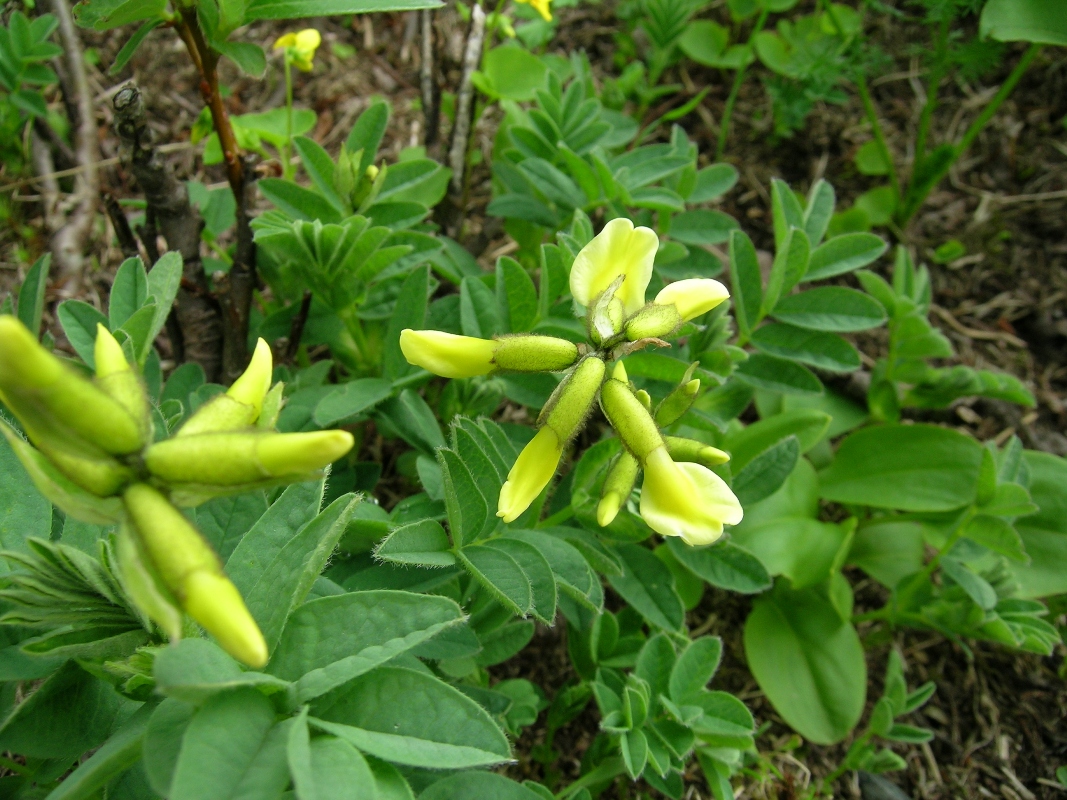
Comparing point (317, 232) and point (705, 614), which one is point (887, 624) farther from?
point (317, 232)

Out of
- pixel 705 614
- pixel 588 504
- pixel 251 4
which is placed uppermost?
pixel 251 4

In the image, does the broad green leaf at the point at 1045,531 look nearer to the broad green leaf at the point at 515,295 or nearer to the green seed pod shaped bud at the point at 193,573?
the broad green leaf at the point at 515,295

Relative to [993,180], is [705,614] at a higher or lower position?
lower

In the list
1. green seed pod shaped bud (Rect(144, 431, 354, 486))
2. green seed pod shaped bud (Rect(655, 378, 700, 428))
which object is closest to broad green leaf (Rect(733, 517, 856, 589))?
green seed pod shaped bud (Rect(655, 378, 700, 428))

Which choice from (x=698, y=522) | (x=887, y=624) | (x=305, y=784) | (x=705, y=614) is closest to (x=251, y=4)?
(x=698, y=522)

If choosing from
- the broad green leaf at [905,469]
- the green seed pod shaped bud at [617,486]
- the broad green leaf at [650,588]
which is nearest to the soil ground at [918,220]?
the broad green leaf at [905,469]

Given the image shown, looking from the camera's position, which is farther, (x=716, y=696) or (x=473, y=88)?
(x=473, y=88)

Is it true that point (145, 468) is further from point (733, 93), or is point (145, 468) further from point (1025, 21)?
point (733, 93)

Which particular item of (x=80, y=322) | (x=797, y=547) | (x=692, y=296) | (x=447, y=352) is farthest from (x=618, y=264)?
(x=797, y=547)
